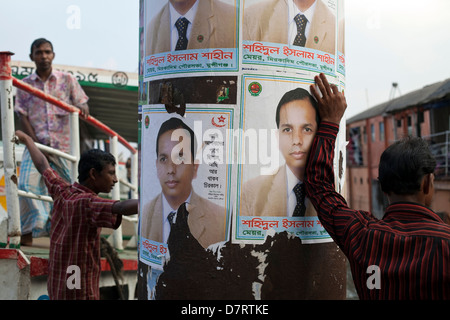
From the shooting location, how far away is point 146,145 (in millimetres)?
1943

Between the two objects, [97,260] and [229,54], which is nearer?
[229,54]

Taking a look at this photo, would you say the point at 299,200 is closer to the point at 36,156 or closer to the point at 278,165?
the point at 278,165

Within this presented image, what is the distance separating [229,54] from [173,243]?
0.78m

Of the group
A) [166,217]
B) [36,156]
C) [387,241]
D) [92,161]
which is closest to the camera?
[387,241]

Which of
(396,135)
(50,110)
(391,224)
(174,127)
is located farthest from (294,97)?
(396,135)

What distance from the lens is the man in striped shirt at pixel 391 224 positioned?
1.57 metres

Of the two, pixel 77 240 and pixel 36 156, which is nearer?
pixel 77 240

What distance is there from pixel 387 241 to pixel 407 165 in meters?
0.30

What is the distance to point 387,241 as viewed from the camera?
1632 millimetres

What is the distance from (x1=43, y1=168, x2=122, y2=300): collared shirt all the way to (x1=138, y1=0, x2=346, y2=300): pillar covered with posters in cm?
99

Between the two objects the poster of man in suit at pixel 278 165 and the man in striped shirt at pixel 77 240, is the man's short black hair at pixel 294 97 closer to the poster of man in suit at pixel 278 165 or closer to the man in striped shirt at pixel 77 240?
the poster of man in suit at pixel 278 165

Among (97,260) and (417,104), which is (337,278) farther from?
(417,104)
